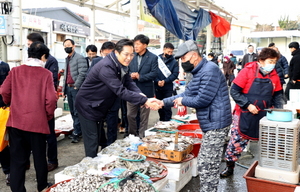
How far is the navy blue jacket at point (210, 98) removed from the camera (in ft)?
10.1

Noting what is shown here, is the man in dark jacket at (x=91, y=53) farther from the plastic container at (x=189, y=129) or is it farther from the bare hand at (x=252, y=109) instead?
the bare hand at (x=252, y=109)

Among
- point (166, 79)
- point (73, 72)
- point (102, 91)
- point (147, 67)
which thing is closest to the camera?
point (102, 91)

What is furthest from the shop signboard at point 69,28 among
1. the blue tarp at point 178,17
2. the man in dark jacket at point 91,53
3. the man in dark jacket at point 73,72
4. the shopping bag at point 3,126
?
the shopping bag at point 3,126

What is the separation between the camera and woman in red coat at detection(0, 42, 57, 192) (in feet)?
10.8

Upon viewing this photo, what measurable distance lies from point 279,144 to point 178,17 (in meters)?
7.79

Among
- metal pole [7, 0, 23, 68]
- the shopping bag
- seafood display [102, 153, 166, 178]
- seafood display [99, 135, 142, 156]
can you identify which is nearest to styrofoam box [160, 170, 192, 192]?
seafood display [102, 153, 166, 178]

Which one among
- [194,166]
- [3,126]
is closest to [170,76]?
[194,166]

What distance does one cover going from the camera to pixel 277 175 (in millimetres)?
3533

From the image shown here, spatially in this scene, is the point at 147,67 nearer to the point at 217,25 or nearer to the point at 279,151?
the point at 279,151

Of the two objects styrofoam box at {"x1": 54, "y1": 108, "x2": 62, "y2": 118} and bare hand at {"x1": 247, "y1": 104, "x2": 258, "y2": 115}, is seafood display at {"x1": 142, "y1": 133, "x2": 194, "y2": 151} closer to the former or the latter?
bare hand at {"x1": 247, "y1": 104, "x2": 258, "y2": 115}

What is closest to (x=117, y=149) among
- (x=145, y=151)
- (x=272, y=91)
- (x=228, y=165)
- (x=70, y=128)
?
(x=145, y=151)

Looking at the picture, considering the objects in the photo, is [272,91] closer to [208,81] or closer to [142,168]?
[208,81]

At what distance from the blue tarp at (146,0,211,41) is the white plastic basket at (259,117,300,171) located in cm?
556

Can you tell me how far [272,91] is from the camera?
4.07 metres
